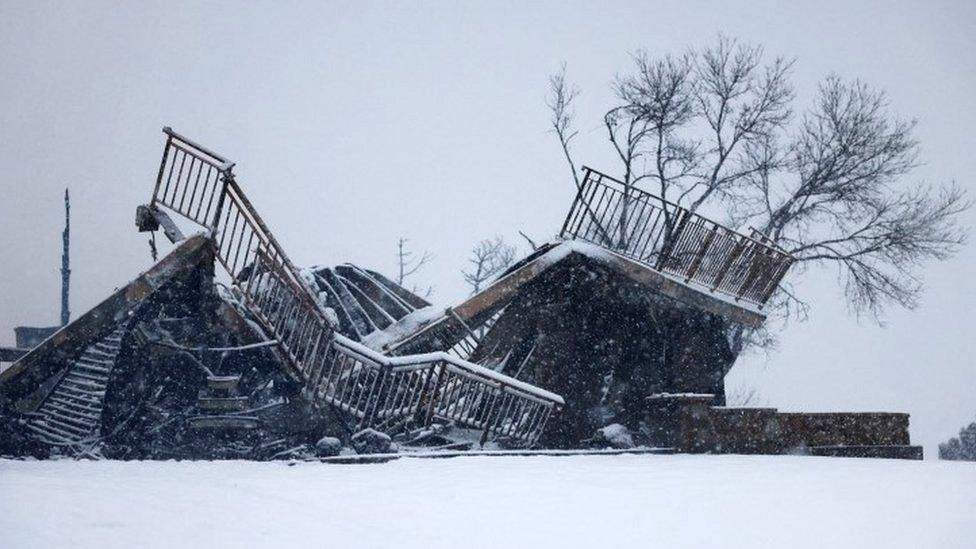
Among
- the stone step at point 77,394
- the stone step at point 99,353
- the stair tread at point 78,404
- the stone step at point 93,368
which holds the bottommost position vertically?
the stair tread at point 78,404

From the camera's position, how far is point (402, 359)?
Result: 1240 cm

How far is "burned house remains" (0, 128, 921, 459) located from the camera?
39.6 feet

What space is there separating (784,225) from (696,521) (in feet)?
81.1

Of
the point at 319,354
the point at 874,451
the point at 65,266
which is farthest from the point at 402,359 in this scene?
the point at 65,266

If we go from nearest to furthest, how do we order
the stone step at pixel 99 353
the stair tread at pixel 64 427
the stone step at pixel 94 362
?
the stair tread at pixel 64 427 < the stone step at pixel 94 362 < the stone step at pixel 99 353

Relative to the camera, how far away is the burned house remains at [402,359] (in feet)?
39.6

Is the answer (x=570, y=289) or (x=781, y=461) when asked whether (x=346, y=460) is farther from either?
(x=570, y=289)

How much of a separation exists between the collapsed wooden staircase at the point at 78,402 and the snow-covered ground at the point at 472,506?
Answer: 165 cm

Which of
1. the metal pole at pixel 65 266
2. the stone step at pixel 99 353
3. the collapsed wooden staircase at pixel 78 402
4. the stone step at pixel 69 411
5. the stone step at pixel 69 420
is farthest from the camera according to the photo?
the metal pole at pixel 65 266

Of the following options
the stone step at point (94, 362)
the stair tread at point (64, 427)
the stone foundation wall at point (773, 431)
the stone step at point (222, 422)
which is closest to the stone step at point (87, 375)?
the stone step at point (94, 362)

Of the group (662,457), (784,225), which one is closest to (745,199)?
(784,225)

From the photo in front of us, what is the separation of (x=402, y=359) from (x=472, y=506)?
18.0ft

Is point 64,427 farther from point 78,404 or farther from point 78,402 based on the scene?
point 78,402

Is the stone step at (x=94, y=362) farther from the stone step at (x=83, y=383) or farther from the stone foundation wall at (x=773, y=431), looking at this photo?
the stone foundation wall at (x=773, y=431)
